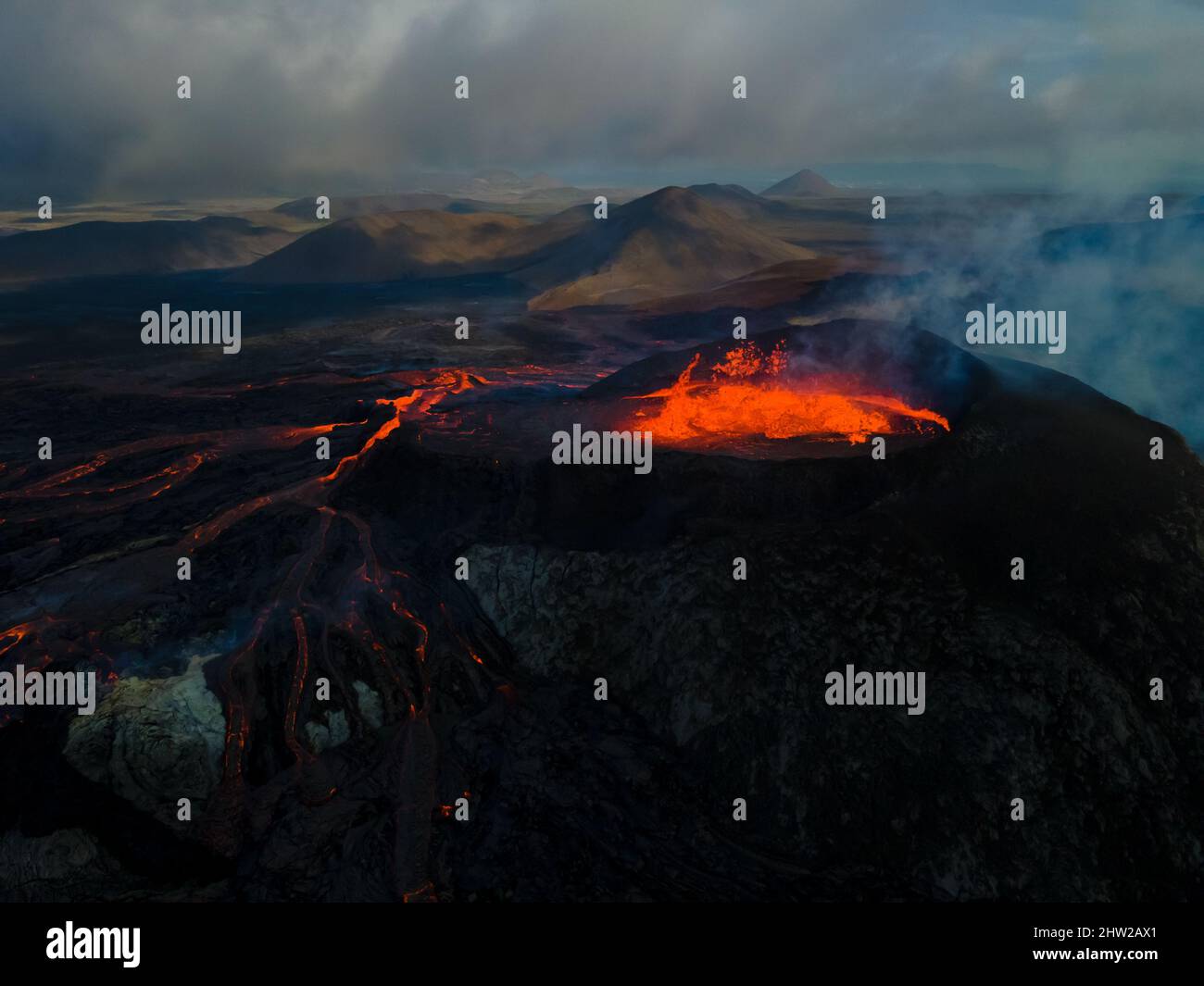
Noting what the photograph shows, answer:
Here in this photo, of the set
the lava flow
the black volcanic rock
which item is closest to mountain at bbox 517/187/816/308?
the lava flow

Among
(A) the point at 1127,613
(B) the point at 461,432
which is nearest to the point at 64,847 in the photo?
(B) the point at 461,432

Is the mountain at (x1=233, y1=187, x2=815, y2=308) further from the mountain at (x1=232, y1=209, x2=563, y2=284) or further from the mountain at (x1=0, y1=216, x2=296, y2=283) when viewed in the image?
the mountain at (x1=0, y1=216, x2=296, y2=283)

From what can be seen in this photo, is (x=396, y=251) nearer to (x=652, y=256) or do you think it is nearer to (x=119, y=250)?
(x=652, y=256)

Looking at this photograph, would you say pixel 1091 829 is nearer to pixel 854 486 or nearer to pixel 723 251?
pixel 854 486

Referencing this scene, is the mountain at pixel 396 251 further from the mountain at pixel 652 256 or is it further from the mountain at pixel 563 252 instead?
the mountain at pixel 652 256

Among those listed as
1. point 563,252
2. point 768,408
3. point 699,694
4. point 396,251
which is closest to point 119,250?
point 396,251

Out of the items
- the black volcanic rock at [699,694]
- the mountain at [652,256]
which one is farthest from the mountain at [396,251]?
the black volcanic rock at [699,694]
